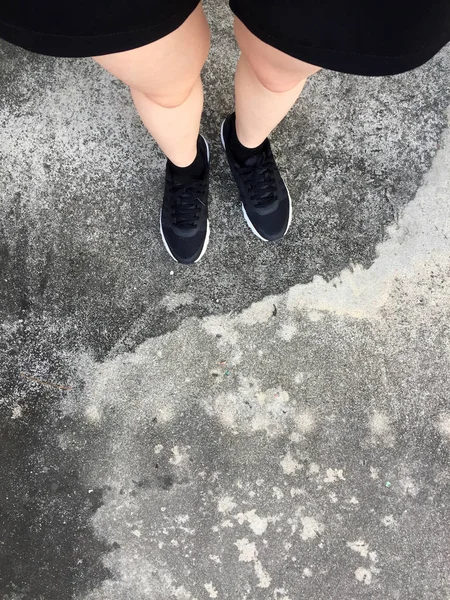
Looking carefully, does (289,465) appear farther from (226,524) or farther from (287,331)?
(287,331)

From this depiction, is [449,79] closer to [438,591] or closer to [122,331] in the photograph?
[122,331]

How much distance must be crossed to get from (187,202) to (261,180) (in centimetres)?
22

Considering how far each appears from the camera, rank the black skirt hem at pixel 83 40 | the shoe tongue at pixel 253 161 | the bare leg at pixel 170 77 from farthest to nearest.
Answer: the shoe tongue at pixel 253 161, the bare leg at pixel 170 77, the black skirt hem at pixel 83 40

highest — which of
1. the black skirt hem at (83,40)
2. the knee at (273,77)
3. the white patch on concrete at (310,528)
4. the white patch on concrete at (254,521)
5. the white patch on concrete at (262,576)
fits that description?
the black skirt hem at (83,40)

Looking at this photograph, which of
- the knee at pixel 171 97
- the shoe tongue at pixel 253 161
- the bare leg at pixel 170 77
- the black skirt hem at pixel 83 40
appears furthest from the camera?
the shoe tongue at pixel 253 161

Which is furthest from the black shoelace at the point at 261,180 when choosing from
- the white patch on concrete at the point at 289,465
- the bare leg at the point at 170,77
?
the white patch on concrete at the point at 289,465

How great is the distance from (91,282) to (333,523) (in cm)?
98

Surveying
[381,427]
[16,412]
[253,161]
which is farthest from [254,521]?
[253,161]

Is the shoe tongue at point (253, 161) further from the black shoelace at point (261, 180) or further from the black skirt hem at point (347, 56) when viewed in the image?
the black skirt hem at point (347, 56)

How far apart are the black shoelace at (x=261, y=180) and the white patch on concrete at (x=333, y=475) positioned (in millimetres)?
778

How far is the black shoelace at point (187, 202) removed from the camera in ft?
4.12

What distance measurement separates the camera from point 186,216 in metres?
1.27

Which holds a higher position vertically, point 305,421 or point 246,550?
point 305,421

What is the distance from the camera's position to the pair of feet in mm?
1258
